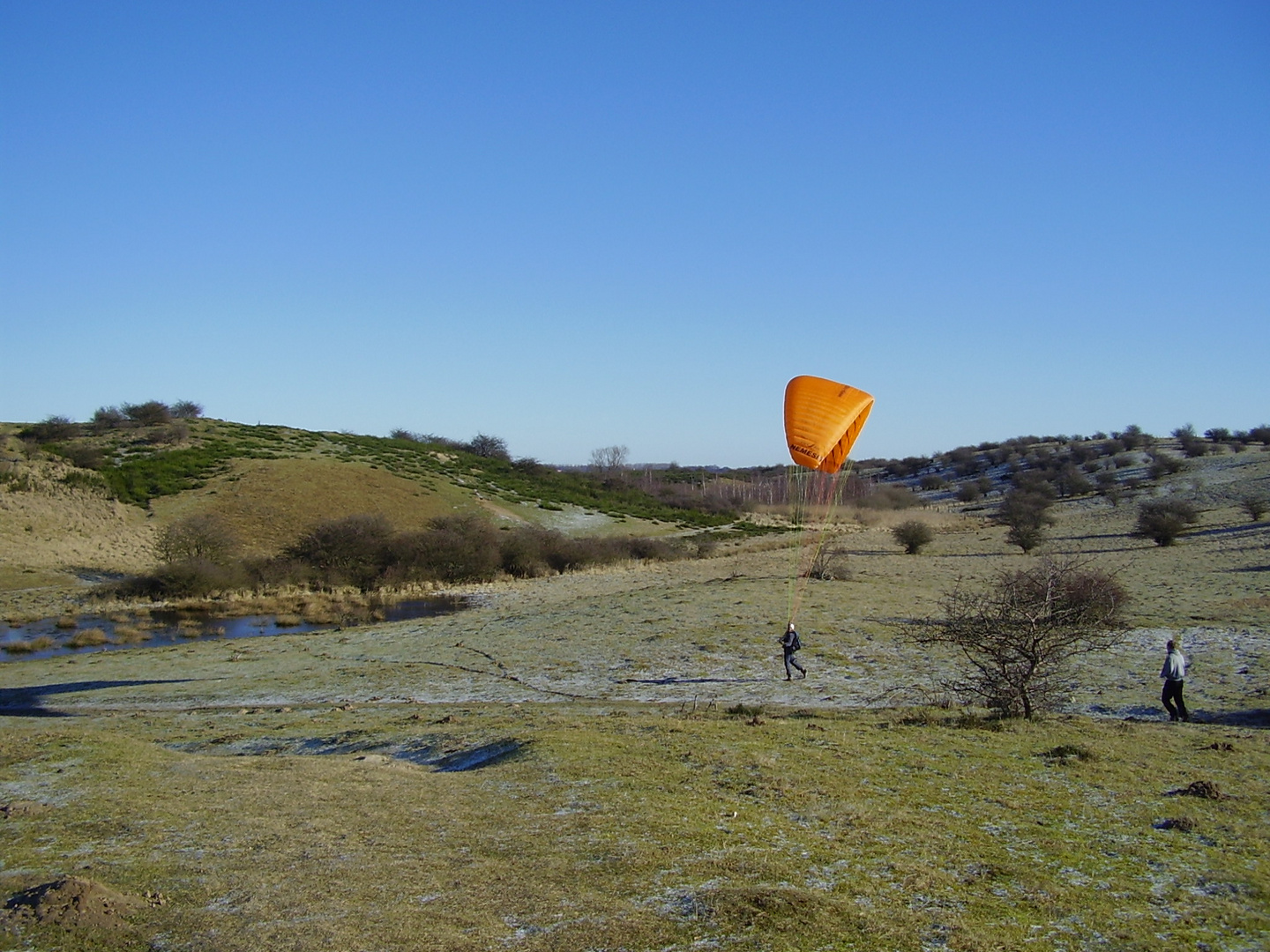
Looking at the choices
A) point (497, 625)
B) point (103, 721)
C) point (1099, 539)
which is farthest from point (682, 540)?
point (103, 721)

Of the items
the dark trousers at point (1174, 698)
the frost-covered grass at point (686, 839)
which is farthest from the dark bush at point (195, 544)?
the dark trousers at point (1174, 698)

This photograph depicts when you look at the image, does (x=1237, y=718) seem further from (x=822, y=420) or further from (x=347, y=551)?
(x=347, y=551)

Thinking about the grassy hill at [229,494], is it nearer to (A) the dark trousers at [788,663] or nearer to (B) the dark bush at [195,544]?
(B) the dark bush at [195,544]

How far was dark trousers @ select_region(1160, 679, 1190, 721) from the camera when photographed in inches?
539

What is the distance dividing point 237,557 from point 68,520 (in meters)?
12.2

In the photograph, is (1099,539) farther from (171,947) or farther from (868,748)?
(171,947)

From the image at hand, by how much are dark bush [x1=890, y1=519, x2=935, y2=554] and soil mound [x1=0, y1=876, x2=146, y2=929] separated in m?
42.7

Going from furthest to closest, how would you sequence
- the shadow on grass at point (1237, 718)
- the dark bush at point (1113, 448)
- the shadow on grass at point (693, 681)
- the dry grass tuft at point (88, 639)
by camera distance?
the dark bush at point (1113, 448), the dry grass tuft at point (88, 639), the shadow on grass at point (693, 681), the shadow on grass at point (1237, 718)

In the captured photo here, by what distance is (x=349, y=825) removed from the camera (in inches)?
337

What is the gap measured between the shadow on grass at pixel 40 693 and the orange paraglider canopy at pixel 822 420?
1537 cm

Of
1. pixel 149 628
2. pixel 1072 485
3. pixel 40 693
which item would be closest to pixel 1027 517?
pixel 1072 485

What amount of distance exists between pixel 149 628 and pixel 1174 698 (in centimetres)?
3026

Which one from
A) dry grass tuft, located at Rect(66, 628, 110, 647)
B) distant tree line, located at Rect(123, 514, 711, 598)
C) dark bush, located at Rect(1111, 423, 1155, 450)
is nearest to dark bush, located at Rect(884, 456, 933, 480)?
dark bush, located at Rect(1111, 423, 1155, 450)

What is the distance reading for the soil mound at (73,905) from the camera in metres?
6.19
